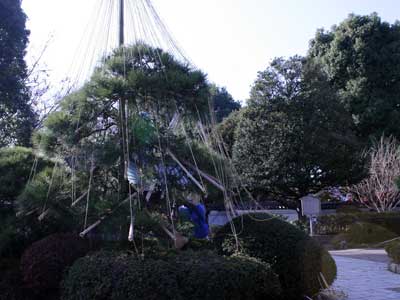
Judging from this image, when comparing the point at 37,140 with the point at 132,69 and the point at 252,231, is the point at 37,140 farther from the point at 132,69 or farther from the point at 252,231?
the point at 252,231

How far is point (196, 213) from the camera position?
588cm

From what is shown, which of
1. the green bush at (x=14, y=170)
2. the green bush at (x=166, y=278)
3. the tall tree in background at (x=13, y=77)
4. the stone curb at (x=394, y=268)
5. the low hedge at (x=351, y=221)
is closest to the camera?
the green bush at (x=166, y=278)

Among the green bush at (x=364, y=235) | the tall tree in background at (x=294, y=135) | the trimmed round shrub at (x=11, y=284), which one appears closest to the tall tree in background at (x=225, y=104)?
the tall tree in background at (x=294, y=135)

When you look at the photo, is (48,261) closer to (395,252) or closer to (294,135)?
(395,252)

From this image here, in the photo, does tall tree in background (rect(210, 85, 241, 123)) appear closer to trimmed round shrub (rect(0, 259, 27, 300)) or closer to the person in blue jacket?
the person in blue jacket

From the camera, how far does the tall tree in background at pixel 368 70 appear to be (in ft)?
63.5

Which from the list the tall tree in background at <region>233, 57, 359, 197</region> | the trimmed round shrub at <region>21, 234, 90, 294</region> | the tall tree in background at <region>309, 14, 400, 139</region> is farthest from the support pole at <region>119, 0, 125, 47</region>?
the tall tree in background at <region>309, 14, 400, 139</region>

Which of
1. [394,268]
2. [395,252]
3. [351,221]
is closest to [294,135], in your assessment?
[351,221]

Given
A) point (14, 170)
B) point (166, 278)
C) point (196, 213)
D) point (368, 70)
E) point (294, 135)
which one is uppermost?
point (368, 70)

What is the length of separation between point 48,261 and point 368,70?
723 inches

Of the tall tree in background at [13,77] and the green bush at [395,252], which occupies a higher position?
the tall tree in background at [13,77]

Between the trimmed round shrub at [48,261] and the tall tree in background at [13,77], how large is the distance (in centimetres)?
548

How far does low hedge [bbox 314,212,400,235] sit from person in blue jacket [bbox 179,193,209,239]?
10516 millimetres

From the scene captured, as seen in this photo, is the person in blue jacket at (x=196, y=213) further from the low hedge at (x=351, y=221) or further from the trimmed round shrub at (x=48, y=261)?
the low hedge at (x=351, y=221)
